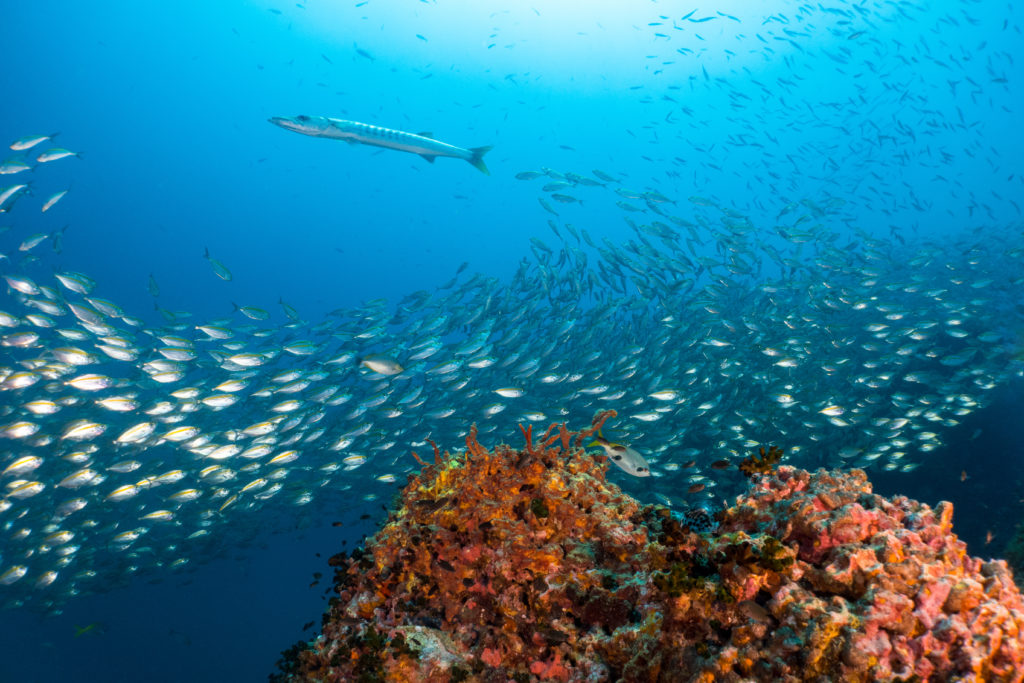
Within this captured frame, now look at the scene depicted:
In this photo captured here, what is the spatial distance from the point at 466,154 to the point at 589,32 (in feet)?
266

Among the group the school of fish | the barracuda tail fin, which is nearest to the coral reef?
the school of fish

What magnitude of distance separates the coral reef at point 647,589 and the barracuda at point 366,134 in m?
7.23

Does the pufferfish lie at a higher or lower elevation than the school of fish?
higher

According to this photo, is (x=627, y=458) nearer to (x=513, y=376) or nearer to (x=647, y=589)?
(x=647, y=589)

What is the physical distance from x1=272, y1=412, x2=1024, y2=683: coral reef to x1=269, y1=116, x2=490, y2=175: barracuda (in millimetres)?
7231

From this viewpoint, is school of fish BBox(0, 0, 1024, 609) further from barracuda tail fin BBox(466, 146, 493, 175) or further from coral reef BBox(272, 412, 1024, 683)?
coral reef BBox(272, 412, 1024, 683)

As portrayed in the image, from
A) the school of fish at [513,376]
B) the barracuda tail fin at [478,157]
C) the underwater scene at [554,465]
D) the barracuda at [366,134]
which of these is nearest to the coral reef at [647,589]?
the underwater scene at [554,465]

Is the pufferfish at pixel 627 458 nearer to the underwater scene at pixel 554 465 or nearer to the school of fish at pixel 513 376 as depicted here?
the underwater scene at pixel 554 465

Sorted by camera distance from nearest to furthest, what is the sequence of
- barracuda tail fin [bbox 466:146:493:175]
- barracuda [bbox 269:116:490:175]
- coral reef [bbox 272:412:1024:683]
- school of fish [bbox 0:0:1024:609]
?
coral reef [bbox 272:412:1024:683] < barracuda [bbox 269:116:490:175] < school of fish [bbox 0:0:1024:609] < barracuda tail fin [bbox 466:146:493:175]

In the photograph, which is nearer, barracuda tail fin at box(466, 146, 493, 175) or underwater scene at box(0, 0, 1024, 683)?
underwater scene at box(0, 0, 1024, 683)

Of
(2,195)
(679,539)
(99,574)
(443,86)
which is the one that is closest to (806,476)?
(679,539)

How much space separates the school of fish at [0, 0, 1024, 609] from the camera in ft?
33.0

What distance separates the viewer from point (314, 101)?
101062mm

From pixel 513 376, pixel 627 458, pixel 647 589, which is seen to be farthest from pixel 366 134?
pixel 647 589
